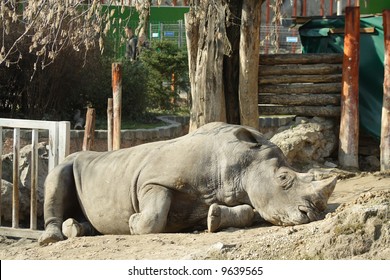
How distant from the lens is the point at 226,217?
8.74 m

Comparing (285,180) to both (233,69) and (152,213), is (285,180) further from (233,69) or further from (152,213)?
(233,69)

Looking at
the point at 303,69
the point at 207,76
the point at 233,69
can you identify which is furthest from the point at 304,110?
the point at 207,76

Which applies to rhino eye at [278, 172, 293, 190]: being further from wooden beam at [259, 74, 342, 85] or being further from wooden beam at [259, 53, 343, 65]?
wooden beam at [259, 53, 343, 65]

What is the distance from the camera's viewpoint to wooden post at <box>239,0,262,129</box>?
42.5 ft

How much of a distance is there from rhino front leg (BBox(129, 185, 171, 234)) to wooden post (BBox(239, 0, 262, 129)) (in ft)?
14.3

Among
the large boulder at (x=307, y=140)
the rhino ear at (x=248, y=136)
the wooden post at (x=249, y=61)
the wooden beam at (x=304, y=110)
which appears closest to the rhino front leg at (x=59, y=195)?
the rhino ear at (x=248, y=136)

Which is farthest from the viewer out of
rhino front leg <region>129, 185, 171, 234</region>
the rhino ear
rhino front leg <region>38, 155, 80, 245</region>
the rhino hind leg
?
rhino front leg <region>38, 155, 80, 245</region>

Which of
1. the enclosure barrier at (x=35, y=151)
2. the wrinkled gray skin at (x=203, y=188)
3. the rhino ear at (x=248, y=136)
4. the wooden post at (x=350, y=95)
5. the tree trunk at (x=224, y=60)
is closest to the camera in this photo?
the wrinkled gray skin at (x=203, y=188)

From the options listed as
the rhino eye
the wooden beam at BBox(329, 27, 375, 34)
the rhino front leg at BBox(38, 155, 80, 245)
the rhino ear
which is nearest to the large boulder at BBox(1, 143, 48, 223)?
the rhino front leg at BBox(38, 155, 80, 245)

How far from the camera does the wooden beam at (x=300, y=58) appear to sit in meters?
14.4

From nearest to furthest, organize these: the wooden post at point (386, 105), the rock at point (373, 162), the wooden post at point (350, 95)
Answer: the wooden post at point (386, 105), the wooden post at point (350, 95), the rock at point (373, 162)

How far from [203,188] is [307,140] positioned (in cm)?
485

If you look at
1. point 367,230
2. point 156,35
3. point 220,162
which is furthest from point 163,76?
point 367,230

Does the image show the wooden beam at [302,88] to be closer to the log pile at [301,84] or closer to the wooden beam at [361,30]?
the log pile at [301,84]
